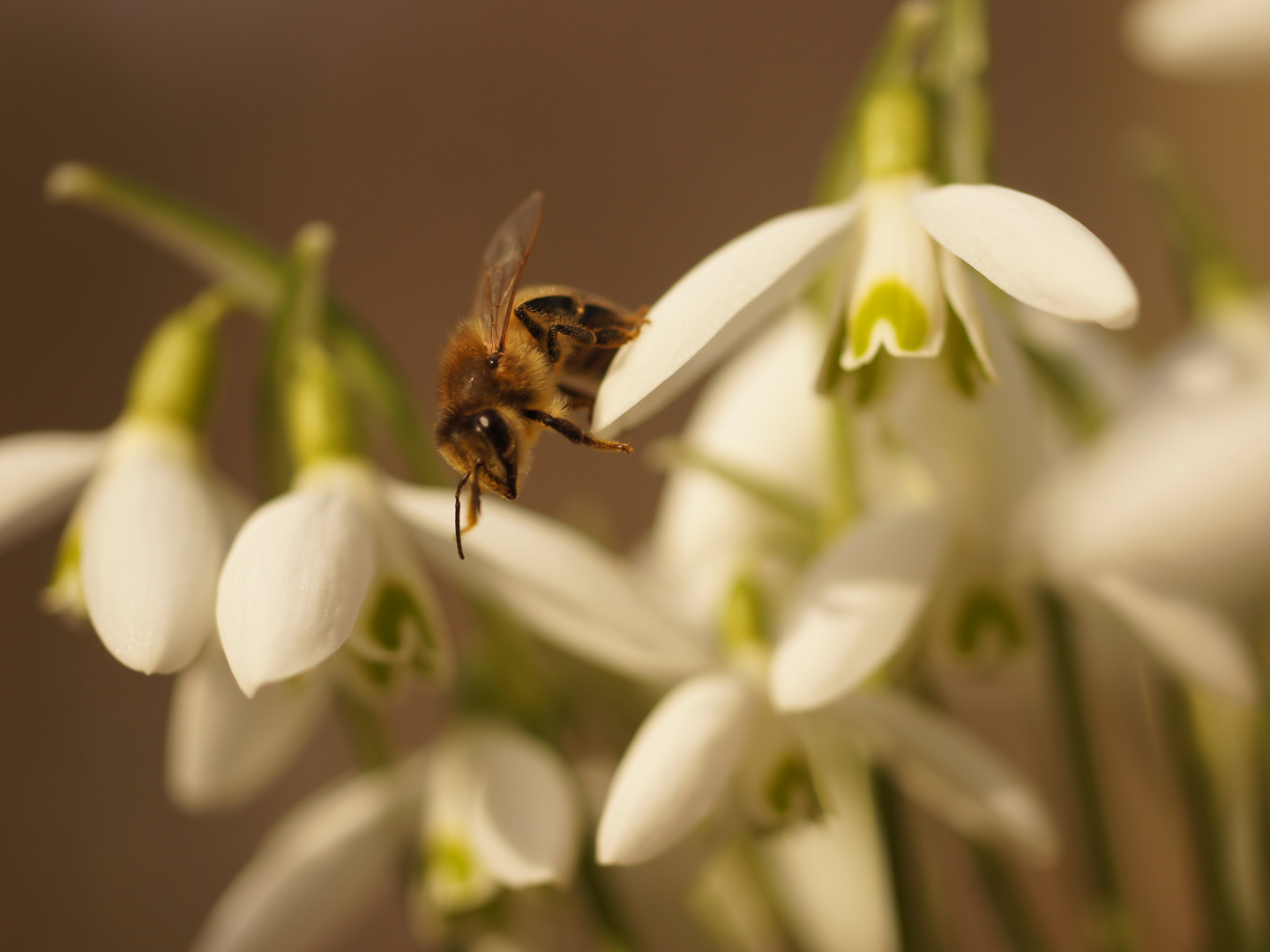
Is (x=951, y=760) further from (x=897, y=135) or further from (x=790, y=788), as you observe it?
(x=897, y=135)

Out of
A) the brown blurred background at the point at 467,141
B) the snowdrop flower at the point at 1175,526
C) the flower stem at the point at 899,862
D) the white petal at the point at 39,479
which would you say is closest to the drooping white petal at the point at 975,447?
the snowdrop flower at the point at 1175,526

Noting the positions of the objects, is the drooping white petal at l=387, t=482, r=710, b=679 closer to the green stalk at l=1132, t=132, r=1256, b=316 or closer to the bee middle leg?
the bee middle leg

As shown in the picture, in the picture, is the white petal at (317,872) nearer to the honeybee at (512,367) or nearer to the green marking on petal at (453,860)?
the green marking on petal at (453,860)

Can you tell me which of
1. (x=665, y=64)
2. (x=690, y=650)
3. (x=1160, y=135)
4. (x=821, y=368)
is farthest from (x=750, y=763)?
(x=1160, y=135)

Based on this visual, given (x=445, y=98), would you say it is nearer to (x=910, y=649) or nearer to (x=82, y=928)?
(x=82, y=928)

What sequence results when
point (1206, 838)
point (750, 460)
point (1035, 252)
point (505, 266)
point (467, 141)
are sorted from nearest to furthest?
point (1035, 252) < point (505, 266) < point (1206, 838) < point (750, 460) < point (467, 141)

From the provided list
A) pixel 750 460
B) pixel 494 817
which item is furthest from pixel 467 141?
pixel 494 817
